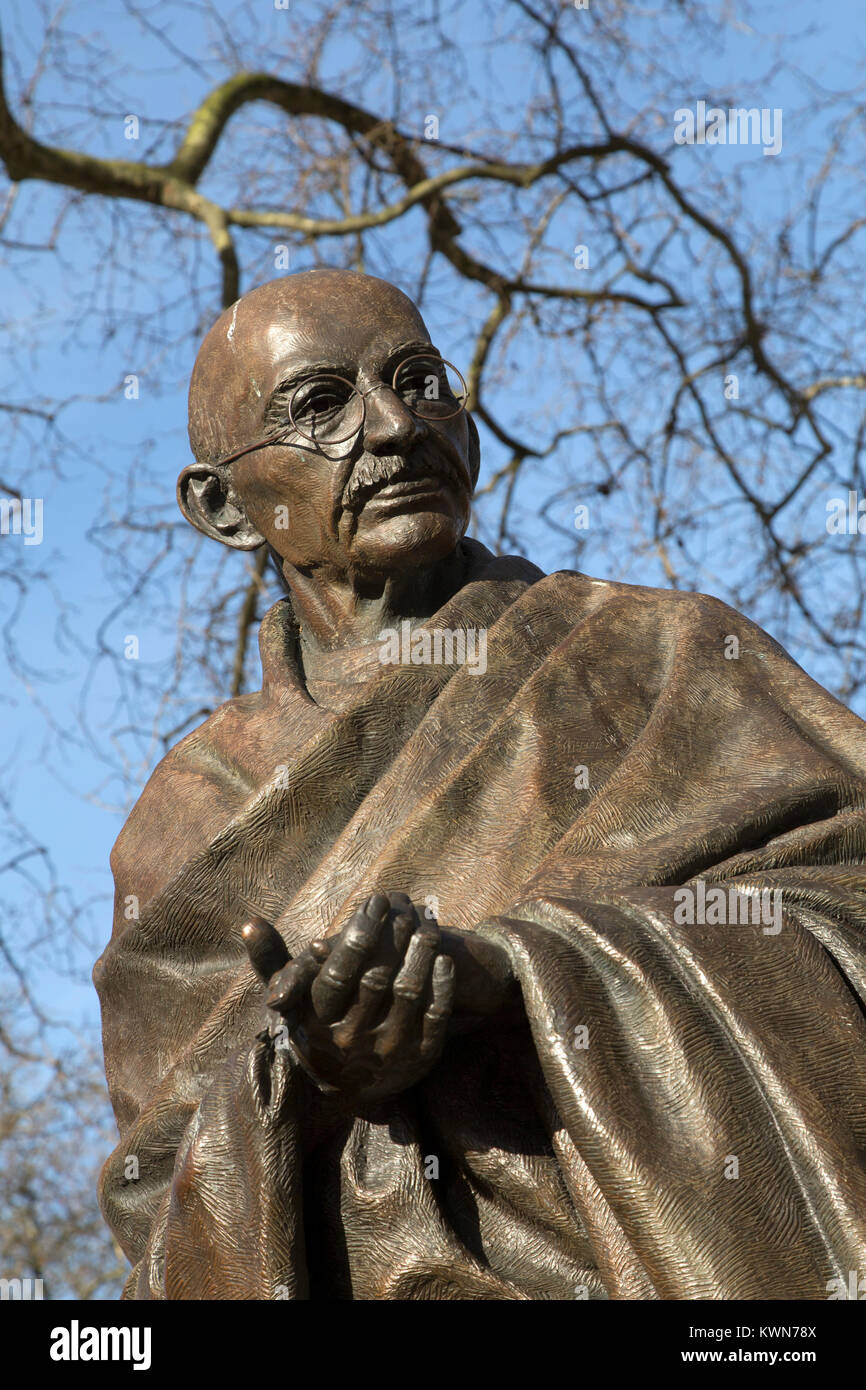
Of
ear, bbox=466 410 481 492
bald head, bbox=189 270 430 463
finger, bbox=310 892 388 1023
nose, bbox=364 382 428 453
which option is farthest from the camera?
ear, bbox=466 410 481 492

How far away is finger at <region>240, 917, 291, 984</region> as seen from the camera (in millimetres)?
2955

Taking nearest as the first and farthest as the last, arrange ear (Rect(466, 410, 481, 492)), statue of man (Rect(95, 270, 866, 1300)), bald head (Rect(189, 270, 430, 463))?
statue of man (Rect(95, 270, 866, 1300))
bald head (Rect(189, 270, 430, 463))
ear (Rect(466, 410, 481, 492))

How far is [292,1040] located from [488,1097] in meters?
0.45

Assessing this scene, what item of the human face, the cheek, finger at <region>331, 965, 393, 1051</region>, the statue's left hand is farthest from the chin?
finger at <region>331, 965, 393, 1051</region>

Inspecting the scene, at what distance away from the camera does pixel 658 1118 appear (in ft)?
9.87

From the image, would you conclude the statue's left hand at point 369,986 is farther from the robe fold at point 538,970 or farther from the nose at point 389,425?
the nose at point 389,425

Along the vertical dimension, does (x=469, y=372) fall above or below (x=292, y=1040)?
above

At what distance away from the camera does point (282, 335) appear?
4.04 m

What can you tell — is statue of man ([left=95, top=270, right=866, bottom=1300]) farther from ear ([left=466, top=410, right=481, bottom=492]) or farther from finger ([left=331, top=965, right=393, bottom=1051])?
ear ([left=466, top=410, right=481, bottom=492])

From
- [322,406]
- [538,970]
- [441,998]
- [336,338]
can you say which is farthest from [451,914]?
[336,338]

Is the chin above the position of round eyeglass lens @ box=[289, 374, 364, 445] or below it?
below

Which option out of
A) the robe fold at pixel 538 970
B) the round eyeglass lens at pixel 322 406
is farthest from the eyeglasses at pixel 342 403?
the robe fold at pixel 538 970
